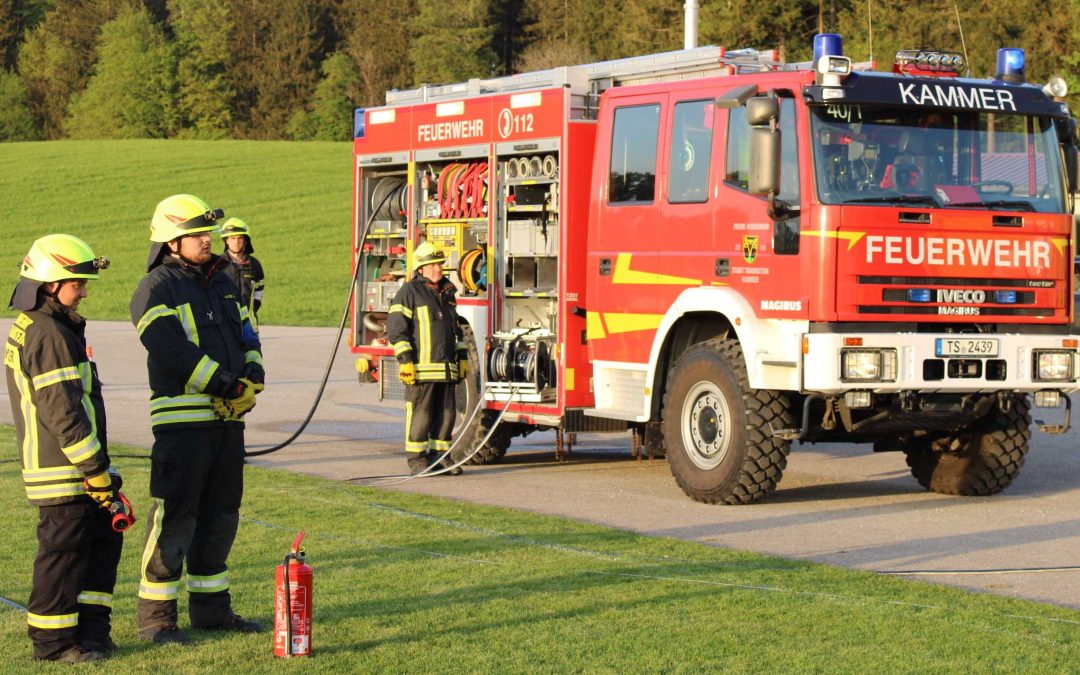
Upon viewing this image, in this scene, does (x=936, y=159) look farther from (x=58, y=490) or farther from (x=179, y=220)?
(x=58, y=490)

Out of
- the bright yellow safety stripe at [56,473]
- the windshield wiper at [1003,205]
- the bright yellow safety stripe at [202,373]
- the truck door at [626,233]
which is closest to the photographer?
the bright yellow safety stripe at [56,473]

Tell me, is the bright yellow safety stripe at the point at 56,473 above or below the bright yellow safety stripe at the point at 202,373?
below

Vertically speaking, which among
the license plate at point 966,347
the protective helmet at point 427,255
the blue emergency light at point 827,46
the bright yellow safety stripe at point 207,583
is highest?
the blue emergency light at point 827,46

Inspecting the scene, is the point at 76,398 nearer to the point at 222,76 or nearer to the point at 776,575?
the point at 776,575

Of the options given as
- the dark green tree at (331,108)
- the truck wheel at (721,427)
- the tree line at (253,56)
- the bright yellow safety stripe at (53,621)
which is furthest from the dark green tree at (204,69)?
the bright yellow safety stripe at (53,621)

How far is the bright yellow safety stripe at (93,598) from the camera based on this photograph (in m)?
6.50

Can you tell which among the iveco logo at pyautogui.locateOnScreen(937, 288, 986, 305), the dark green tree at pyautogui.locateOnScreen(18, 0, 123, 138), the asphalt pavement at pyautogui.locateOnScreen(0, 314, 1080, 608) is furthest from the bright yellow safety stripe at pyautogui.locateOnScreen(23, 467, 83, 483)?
the dark green tree at pyautogui.locateOnScreen(18, 0, 123, 138)

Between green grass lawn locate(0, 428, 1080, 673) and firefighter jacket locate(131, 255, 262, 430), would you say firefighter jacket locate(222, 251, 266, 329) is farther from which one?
firefighter jacket locate(131, 255, 262, 430)

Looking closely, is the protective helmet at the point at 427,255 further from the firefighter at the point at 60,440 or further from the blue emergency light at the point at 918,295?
the firefighter at the point at 60,440

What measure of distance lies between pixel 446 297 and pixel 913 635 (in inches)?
256

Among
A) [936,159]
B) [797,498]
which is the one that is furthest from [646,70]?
[797,498]

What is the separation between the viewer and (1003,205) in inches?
422

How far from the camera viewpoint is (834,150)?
10.3 metres

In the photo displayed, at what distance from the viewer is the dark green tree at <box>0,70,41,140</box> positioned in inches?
3686
